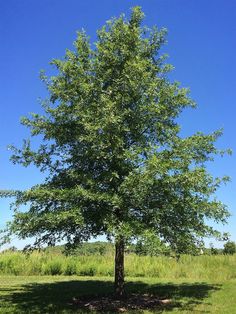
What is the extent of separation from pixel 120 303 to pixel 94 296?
237cm

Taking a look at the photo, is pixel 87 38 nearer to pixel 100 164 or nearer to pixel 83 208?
pixel 100 164

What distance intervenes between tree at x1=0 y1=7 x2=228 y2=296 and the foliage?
0.04 meters

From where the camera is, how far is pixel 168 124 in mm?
19453

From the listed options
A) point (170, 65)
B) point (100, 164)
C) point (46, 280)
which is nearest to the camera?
point (100, 164)

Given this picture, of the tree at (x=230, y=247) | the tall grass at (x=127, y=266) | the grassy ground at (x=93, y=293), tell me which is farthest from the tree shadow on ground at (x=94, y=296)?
the tree at (x=230, y=247)

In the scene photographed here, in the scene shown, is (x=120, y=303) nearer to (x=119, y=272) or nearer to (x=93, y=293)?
(x=119, y=272)

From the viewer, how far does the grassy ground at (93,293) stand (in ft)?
54.1

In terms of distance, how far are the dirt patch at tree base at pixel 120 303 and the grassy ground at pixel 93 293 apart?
1.10 feet

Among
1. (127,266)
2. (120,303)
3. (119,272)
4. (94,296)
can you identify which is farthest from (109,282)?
(120,303)

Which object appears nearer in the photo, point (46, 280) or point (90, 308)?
point (90, 308)

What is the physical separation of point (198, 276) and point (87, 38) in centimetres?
1604

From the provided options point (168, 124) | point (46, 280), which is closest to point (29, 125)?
point (168, 124)

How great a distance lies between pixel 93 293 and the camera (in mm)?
20672

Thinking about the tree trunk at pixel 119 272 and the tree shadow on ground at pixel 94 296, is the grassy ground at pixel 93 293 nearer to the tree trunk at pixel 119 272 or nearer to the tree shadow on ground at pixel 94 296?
the tree shadow on ground at pixel 94 296
